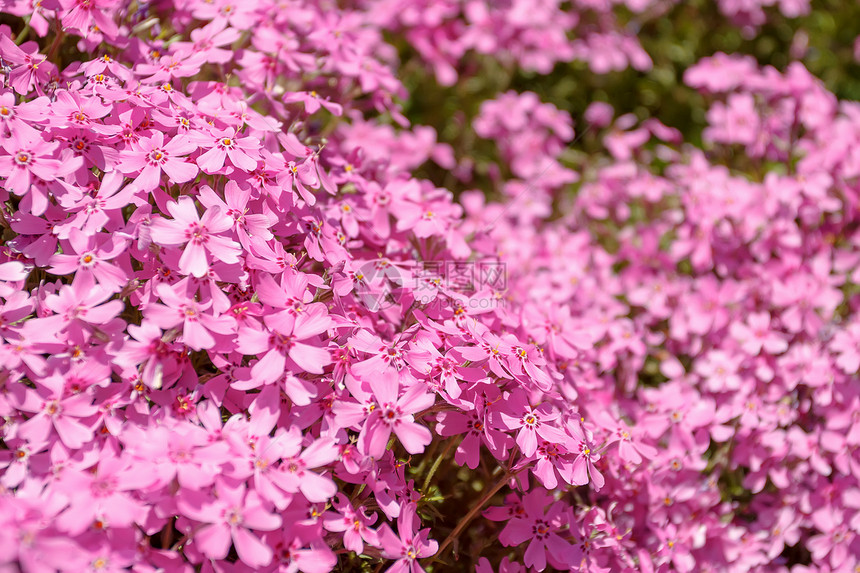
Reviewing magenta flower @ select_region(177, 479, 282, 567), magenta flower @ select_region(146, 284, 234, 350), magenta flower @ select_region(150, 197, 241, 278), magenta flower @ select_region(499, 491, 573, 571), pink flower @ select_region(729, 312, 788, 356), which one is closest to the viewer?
magenta flower @ select_region(177, 479, 282, 567)

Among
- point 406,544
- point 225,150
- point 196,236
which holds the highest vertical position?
point 225,150

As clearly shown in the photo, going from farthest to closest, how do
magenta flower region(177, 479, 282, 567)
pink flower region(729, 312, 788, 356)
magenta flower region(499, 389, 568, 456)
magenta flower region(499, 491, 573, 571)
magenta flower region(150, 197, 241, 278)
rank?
pink flower region(729, 312, 788, 356) → magenta flower region(499, 491, 573, 571) → magenta flower region(499, 389, 568, 456) → magenta flower region(150, 197, 241, 278) → magenta flower region(177, 479, 282, 567)

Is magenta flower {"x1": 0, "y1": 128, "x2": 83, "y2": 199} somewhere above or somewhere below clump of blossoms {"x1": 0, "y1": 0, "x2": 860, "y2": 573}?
above

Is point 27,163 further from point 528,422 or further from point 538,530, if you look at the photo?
point 538,530

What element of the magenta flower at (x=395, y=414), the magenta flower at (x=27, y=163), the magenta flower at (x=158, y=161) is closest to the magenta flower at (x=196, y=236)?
the magenta flower at (x=158, y=161)

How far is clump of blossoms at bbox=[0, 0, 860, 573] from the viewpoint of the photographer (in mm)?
1741

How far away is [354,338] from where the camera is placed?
2004 mm

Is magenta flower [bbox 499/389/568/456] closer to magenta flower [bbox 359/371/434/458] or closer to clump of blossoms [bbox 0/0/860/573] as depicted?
clump of blossoms [bbox 0/0/860/573]

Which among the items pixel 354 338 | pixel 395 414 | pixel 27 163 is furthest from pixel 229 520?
pixel 27 163

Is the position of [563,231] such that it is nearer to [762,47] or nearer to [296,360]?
[296,360]

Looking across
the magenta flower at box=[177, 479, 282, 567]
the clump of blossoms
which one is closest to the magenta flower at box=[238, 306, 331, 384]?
the clump of blossoms

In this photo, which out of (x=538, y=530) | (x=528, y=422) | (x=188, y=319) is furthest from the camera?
(x=538, y=530)

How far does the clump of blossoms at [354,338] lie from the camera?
1.74m

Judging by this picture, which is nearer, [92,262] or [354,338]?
[92,262]
